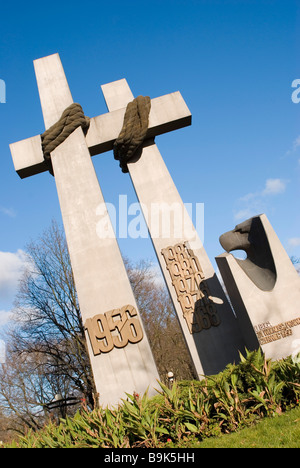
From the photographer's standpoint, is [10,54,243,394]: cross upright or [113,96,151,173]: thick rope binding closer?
[10,54,243,394]: cross upright

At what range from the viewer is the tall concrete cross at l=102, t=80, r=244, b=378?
7.36m

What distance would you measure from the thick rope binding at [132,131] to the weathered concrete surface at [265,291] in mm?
3752

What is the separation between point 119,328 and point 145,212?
2957 millimetres

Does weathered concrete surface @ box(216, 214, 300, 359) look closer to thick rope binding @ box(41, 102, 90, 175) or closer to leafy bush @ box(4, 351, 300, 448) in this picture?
leafy bush @ box(4, 351, 300, 448)

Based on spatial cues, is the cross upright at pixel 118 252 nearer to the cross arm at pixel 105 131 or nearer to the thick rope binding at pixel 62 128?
the cross arm at pixel 105 131

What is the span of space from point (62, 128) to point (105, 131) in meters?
1.14

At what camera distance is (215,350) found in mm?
7316

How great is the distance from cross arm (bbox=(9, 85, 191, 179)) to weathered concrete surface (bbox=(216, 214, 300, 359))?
12.9 feet

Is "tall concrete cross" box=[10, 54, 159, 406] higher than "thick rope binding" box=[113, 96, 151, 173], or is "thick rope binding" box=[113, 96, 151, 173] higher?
"thick rope binding" box=[113, 96, 151, 173]

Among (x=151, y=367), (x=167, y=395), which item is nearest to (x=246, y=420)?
(x=167, y=395)

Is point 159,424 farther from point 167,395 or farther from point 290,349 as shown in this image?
point 290,349

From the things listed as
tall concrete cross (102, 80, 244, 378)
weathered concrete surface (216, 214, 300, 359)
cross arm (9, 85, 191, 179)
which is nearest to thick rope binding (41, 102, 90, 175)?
cross arm (9, 85, 191, 179)

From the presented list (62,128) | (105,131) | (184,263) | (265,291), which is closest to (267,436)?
(265,291)
